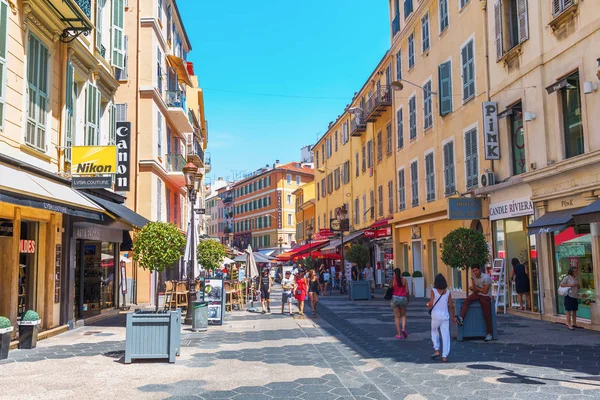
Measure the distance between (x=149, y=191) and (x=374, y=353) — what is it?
615 inches

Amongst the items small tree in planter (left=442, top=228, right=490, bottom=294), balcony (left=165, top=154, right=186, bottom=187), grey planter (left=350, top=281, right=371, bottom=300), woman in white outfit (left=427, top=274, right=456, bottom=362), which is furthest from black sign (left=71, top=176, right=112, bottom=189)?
grey planter (left=350, top=281, right=371, bottom=300)

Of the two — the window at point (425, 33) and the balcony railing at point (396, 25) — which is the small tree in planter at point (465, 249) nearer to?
the window at point (425, 33)

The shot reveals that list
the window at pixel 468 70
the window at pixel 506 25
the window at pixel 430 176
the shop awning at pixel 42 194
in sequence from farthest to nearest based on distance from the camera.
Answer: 1. the window at pixel 430 176
2. the window at pixel 468 70
3. the window at pixel 506 25
4. the shop awning at pixel 42 194

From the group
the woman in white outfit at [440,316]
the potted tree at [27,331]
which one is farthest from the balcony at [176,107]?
the woman in white outfit at [440,316]

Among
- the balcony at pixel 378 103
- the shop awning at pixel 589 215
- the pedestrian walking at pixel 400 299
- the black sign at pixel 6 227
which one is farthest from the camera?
the balcony at pixel 378 103

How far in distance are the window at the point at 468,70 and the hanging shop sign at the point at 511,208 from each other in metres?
4.13

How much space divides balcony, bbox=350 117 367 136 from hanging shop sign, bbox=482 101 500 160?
15.7m

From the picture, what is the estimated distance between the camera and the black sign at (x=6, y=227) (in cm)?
1161

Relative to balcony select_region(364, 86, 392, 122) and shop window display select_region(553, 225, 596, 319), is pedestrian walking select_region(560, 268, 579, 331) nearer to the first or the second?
shop window display select_region(553, 225, 596, 319)

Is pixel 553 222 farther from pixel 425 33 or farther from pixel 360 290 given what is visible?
pixel 425 33

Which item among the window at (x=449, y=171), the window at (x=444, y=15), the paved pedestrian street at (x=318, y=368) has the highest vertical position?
the window at (x=444, y=15)

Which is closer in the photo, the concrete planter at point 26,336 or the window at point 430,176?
the concrete planter at point 26,336

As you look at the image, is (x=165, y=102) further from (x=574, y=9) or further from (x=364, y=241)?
(x=574, y=9)

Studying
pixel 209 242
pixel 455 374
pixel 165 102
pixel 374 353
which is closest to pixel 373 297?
pixel 209 242
